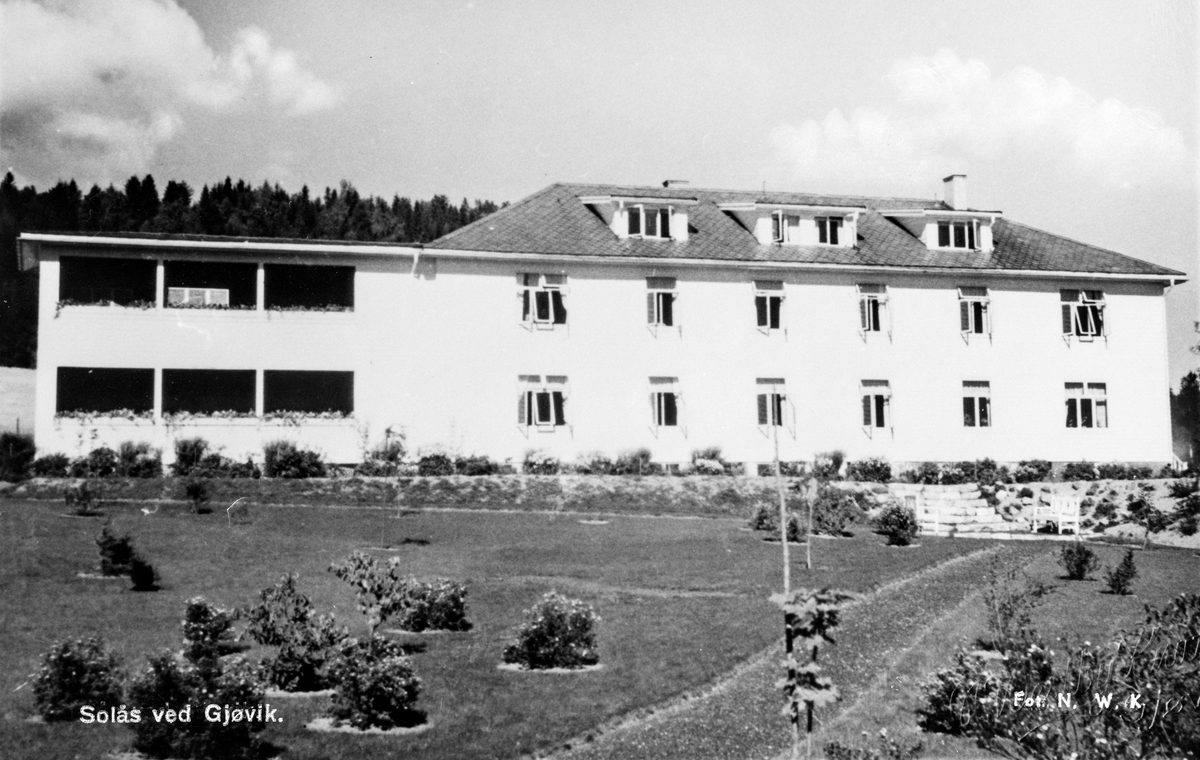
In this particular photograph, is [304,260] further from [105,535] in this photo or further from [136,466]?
[105,535]

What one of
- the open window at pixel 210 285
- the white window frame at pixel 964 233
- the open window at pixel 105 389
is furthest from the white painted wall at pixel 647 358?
the white window frame at pixel 964 233

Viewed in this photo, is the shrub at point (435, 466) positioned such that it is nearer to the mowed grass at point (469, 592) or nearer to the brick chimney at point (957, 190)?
the mowed grass at point (469, 592)

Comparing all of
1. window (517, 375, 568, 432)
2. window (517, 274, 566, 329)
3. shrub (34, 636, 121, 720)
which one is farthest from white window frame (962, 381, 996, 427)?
shrub (34, 636, 121, 720)

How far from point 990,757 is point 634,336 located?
2358 centimetres

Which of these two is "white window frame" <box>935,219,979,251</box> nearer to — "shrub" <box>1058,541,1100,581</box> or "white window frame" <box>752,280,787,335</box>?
"white window frame" <box>752,280,787,335</box>

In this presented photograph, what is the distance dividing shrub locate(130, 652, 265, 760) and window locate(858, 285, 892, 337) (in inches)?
1092

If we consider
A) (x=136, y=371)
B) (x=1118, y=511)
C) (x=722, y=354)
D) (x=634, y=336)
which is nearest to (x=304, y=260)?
(x=136, y=371)

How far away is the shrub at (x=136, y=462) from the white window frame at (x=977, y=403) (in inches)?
942

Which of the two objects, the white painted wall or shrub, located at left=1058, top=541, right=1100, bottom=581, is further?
the white painted wall

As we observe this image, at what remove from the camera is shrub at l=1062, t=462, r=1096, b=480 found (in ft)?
107

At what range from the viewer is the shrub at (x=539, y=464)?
29.8 meters

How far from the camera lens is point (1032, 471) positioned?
32531 mm

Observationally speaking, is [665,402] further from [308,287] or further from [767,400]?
[308,287]

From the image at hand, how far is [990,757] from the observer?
9805 millimetres
